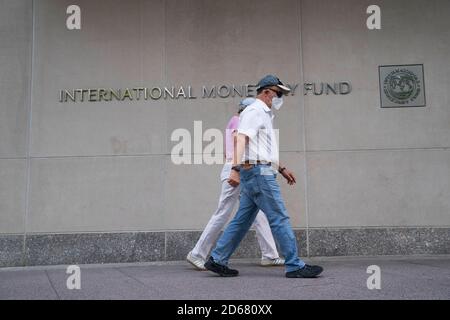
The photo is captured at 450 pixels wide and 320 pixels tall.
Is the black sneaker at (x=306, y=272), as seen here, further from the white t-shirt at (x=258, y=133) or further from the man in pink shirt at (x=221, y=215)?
the man in pink shirt at (x=221, y=215)

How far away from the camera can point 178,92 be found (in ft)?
23.2

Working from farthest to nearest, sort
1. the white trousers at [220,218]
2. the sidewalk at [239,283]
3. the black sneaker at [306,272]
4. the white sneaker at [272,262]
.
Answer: the white sneaker at [272,262]
the white trousers at [220,218]
the black sneaker at [306,272]
the sidewalk at [239,283]

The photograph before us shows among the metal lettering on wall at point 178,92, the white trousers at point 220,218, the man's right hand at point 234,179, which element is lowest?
the white trousers at point 220,218

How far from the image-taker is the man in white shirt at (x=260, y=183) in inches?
183

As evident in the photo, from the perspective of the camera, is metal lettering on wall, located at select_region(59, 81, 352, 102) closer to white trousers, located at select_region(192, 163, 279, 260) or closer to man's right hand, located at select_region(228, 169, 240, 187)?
white trousers, located at select_region(192, 163, 279, 260)

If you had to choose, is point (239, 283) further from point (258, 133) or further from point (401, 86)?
point (401, 86)

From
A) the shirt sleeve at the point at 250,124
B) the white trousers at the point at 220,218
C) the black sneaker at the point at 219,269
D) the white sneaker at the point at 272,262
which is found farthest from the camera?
the white sneaker at the point at 272,262

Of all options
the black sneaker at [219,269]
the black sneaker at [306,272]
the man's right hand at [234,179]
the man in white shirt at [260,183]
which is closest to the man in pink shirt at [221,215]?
the man in white shirt at [260,183]

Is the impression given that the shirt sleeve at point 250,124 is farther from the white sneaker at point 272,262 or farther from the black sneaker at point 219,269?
the white sneaker at point 272,262

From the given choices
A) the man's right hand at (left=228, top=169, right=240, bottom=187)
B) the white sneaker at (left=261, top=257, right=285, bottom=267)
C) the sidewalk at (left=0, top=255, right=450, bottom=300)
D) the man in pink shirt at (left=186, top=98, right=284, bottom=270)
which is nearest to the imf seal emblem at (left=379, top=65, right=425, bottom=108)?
the sidewalk at (left=0, top=255, right=450, bottom=300)

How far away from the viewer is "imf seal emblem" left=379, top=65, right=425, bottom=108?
6.94 meters

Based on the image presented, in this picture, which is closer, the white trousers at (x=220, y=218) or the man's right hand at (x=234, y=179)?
the man's right hand at (x=234, y=179)

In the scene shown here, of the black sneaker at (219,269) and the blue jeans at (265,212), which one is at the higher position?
the blue jeans at (265,212)
